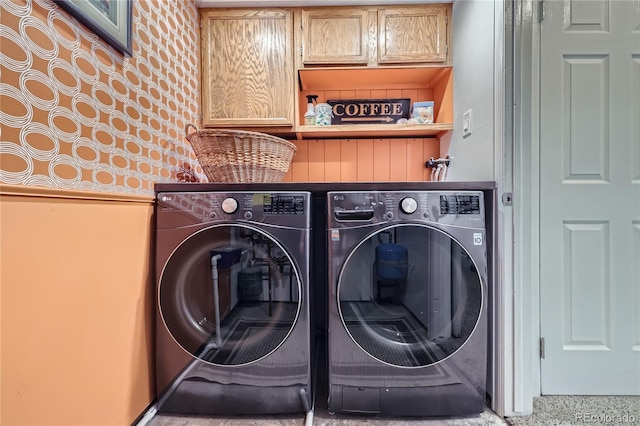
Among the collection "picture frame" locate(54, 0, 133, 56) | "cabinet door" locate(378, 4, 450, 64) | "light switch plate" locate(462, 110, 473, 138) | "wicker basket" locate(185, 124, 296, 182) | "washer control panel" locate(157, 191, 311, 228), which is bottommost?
"washer control panel" locate(157, 191, 311, 228)

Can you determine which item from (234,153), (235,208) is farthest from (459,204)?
(234,153)

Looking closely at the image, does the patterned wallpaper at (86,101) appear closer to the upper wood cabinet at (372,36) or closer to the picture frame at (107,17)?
the picture frame at (107,17)

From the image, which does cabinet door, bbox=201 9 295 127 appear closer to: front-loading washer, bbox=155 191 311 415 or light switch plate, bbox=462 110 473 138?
front-loading washer, bbox=155 191 311 415

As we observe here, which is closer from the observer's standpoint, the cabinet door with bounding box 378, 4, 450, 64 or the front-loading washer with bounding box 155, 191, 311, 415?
the front-loading washer with bounding box 155, 191, 311, 415

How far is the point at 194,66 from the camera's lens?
1.46m

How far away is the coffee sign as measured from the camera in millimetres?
1706

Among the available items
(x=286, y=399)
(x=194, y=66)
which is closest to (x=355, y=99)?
(x=194, y=66)

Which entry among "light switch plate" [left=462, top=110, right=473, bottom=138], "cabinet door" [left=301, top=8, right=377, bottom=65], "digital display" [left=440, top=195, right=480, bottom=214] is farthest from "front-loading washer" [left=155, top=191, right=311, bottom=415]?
"cabinet door" [left=301, top=8, right=377, bottom=65]

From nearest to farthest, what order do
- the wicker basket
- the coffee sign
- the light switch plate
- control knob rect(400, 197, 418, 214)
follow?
control knob rect(400, 197, 418, 214) → the wicker basket → the light switch plate → the coffee sign

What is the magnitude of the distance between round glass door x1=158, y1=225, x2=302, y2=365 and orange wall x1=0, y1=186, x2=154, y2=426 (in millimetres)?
137

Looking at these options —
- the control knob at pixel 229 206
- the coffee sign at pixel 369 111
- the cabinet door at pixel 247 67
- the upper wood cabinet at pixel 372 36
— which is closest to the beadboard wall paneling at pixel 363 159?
the coffee sign at pixel 369 111

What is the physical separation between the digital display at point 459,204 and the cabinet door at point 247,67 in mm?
978

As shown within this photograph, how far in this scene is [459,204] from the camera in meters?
0.99

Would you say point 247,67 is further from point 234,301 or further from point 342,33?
point 234,301
